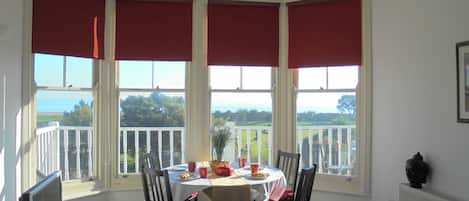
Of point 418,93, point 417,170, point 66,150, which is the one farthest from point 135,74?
point 417,170

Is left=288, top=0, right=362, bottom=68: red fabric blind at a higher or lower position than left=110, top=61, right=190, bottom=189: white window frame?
higher

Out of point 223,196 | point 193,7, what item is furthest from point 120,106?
point 223,196

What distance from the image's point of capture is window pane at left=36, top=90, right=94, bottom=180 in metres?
3.77

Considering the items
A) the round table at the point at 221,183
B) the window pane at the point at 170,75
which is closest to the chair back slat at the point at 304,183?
the round table at the point at 221,183

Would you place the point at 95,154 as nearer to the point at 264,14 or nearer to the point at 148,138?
the point at 148,138

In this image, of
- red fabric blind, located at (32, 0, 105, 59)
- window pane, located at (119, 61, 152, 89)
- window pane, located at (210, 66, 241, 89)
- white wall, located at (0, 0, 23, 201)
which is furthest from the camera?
window pane, located at (210, 66, 241, 89)

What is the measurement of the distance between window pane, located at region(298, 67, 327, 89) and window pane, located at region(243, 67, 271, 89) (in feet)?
1.20

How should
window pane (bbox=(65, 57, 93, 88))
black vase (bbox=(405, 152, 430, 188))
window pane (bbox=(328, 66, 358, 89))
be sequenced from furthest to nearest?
window pane (bbox=(328, 66, 358, 89)) < window pane (bbox=(65, 57, 93, 88)) < black vase (bbox=(405, 152, 430, 188))

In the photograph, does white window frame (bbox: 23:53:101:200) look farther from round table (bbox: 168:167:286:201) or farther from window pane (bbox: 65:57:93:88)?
round table (bbox: 168:167:286:201)

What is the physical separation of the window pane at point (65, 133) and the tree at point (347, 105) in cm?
270

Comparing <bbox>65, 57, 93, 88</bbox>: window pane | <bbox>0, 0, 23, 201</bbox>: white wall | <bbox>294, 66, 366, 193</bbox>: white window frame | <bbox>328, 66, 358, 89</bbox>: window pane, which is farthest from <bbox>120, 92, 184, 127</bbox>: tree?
<bbox>328, 66, 358, 89</bbox>: window pane

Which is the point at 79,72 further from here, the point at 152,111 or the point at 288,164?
the point at 288,164

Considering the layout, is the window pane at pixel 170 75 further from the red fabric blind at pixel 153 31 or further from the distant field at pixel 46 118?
the distant field at pixel 46 118

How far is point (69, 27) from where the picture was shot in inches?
149
